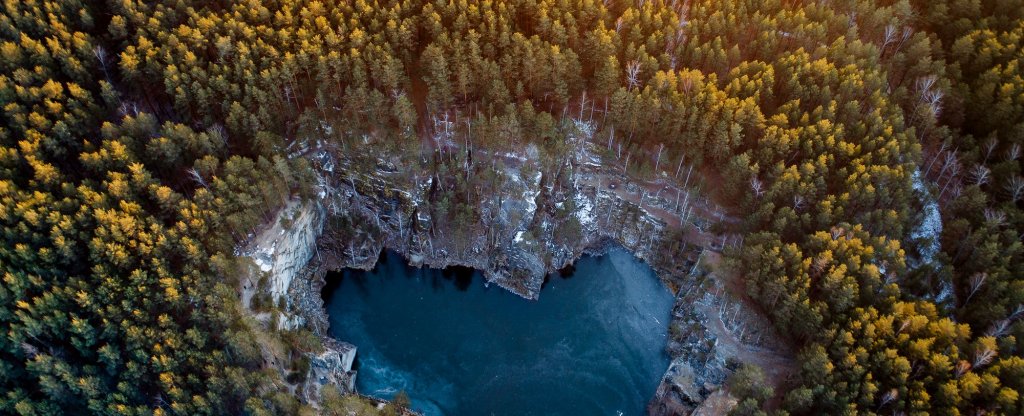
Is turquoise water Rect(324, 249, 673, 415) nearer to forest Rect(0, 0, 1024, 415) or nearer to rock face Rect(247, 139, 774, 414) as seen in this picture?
rock face Rect(247, 139, 774, 414)

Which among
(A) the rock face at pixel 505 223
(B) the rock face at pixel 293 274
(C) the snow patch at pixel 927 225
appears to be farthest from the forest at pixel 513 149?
(A) the rock face at pixel 505 223

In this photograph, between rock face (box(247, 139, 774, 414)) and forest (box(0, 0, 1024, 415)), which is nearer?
forest (box(0, 0, 1024, 415))

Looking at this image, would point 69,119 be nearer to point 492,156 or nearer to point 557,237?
point 492,156

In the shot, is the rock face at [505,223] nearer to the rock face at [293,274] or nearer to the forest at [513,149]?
the rock face at [293,274]

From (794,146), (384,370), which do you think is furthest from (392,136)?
(794,146)

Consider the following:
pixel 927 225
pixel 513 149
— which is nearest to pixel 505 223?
pixel 513 149

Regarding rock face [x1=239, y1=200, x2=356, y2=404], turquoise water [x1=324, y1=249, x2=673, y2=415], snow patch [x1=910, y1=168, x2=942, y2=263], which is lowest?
turquoise water [x1=324, y1=249, x2=673, y2=415]

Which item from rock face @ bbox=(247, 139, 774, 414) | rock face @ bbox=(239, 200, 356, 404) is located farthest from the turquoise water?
rock face @ bbox=(239, 200, 356, 404)
